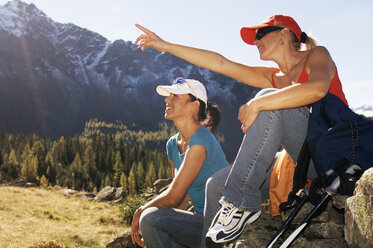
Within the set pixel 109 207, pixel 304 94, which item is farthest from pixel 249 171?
pixel 109 207

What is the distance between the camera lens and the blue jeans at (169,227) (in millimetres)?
3600

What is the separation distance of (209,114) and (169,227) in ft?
5.59

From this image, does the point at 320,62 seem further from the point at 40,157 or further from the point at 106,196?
the point at 40,157

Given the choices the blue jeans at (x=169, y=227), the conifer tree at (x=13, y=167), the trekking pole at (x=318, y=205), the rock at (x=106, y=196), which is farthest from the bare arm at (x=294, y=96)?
the conifer tree at (x=13, y=167)

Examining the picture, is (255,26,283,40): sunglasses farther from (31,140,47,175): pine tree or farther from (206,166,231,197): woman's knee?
(31,140,47,175): pine tree

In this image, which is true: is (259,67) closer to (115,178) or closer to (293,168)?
(293,168)

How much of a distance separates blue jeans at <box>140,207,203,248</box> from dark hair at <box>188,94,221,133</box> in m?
1.32

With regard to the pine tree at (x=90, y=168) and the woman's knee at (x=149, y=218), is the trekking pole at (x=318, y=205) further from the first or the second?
the pine tree at (x=90, y=168)

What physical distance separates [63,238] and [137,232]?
1251 centimetres

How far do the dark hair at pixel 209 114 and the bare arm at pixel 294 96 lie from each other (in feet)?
4.91

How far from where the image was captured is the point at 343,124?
2709 millimetres

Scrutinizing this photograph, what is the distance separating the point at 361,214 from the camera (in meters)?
2.49

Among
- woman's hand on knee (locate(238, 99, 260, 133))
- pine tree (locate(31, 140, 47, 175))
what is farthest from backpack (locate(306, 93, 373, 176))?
pine tree (locate(31, 140, 47, 175))

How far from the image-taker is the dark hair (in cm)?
448
